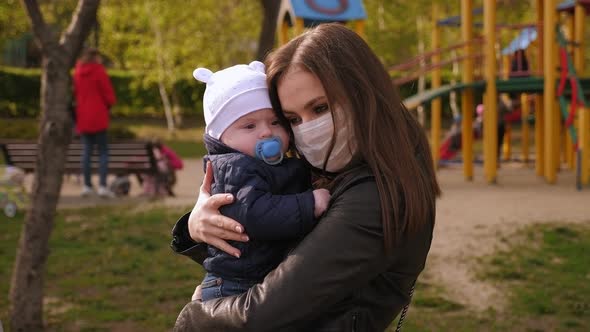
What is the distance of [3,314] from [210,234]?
3923 mm

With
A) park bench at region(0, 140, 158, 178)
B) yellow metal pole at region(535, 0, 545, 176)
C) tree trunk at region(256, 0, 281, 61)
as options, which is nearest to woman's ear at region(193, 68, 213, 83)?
tree trunk at region(256, 0, 281, 61)

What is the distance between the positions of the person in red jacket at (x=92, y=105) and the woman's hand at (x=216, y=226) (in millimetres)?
8867

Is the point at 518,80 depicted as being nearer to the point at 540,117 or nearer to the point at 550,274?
the point at 540,117

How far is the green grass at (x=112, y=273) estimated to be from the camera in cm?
545

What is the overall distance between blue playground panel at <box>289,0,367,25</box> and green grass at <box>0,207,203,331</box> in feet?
9.94

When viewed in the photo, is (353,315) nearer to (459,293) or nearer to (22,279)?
(22,279)

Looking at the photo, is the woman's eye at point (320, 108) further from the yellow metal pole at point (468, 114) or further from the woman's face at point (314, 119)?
the yellow metal pole at point (468, 114)

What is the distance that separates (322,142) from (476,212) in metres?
7.10

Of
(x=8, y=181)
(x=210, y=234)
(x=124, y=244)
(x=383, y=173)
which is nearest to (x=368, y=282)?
(x=383, y=173)

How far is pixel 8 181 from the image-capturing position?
9.77m

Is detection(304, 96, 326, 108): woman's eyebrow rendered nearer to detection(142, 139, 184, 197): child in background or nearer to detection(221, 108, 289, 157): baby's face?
detection(221, 108, 289, 157): baby's face

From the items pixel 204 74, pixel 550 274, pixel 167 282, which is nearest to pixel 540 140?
pixel 550 274

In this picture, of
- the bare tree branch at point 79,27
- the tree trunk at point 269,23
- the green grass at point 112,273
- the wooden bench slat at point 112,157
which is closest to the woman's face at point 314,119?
the bare tree branch at point 79,27

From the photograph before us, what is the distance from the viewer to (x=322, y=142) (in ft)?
6.47
